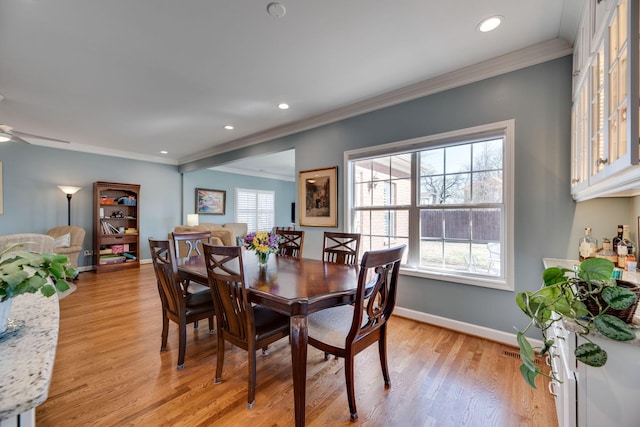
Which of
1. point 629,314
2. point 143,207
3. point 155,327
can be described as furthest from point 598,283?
point 143,207

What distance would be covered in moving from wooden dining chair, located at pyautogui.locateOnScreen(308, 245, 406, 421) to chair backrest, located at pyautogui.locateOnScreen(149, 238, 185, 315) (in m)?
1.06

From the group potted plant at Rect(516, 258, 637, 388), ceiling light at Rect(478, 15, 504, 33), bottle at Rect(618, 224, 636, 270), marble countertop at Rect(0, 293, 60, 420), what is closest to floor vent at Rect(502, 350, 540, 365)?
bottle at Rect(618, 224, 636, 270)

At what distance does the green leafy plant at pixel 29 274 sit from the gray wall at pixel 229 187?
6.73 m

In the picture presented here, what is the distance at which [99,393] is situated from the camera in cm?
186

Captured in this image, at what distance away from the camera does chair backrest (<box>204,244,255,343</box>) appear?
1.68 m

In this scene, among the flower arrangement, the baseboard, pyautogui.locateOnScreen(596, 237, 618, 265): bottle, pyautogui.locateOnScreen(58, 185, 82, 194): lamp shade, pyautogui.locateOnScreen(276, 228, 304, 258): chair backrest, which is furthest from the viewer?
pyautogui.locateOnScreen(58, 185, 82, 194): lamp shade

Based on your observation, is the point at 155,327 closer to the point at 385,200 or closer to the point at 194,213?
the point at 385,200

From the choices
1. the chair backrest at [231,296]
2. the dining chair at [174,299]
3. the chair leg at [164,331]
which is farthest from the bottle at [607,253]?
the chair leg at [164,331]

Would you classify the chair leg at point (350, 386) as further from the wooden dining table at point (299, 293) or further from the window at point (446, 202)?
the window at point (446, 202)

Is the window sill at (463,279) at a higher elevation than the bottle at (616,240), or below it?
below

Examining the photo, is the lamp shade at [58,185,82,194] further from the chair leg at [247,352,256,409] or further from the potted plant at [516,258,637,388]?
the potted plant at [516,258,637,388]

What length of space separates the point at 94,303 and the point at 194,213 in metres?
3.84

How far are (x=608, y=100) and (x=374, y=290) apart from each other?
4.88ft

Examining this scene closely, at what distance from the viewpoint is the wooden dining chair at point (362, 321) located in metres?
1.55
